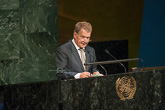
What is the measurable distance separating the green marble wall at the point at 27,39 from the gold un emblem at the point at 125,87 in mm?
2986

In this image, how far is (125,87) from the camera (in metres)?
3.43

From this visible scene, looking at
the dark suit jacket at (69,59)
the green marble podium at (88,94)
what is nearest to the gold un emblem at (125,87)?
the green marble podium at (88,94)

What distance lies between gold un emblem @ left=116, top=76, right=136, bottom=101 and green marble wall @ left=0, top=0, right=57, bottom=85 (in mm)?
2986

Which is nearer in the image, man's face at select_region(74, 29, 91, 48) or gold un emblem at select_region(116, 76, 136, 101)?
gold un emblem at select_region(116, 76, 136, 101)

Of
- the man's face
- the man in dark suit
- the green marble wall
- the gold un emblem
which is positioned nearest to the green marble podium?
the gold un emblem

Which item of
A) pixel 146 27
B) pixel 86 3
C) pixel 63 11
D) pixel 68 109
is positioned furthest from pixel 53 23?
pixel 68 109

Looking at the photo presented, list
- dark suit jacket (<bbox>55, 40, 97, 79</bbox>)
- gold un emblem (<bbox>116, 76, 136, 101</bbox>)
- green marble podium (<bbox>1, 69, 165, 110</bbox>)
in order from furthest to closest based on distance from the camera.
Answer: dark suit jacket (<bbox>55, 40, 97, 79</bbox>)
gold un emblem (<bbox>116, 76, 136, 101</bbox>)
green marble podium (<bbox>1, 69, 165, 110</bbox>)

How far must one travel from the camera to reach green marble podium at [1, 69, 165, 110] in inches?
109

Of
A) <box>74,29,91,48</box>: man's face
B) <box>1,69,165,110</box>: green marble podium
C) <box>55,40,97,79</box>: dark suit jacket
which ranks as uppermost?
<box>74,29,91,48</box>: man's face

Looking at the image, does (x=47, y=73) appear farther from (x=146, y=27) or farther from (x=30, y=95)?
(x=30, y=95)

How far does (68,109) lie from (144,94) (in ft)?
3.46

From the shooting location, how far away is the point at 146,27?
271 inches

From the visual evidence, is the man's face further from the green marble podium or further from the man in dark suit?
the green marble podium

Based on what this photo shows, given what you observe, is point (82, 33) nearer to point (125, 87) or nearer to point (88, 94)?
point (125, 87)
